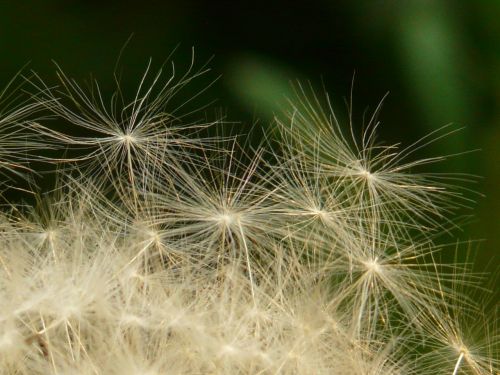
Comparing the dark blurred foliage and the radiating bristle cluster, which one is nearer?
the radiating bristle cluster

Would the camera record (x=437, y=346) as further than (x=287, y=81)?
No

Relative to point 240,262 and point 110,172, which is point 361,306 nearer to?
point 240,262

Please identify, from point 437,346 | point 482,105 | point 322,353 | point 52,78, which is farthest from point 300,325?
point 52,78

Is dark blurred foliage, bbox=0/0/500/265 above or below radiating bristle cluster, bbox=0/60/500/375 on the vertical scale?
above

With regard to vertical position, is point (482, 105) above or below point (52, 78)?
above

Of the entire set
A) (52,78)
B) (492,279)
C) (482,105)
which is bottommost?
(492,279)
